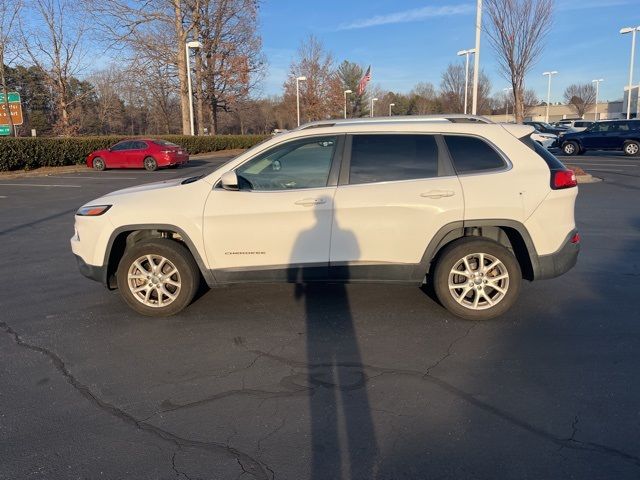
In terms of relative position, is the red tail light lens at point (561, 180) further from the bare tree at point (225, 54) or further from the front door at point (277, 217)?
the bare tree at point (225, 54)

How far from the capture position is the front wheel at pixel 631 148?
80.2ft

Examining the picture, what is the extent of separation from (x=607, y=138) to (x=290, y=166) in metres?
25.7

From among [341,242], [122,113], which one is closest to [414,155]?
[341,242]

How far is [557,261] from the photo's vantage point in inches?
180

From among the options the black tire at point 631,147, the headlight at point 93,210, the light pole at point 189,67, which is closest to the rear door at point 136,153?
the light pole at point 189,67

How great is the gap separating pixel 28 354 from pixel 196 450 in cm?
213

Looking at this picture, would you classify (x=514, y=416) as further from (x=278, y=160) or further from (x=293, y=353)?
(x=278, y=160)

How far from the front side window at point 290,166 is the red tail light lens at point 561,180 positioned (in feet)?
6.64

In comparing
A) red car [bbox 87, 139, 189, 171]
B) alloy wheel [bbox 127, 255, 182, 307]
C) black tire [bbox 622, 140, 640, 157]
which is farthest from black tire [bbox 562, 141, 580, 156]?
alloy wheel [bbox 127, 255, 182, 307]

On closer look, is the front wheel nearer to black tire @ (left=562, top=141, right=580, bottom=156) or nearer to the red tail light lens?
black tire @ (left=562, top=141, right=580, bottom=156)

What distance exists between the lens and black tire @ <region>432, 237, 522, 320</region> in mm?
4543

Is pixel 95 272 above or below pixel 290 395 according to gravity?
above

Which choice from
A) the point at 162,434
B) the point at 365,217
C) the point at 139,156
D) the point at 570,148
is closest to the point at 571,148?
the point at 570,148

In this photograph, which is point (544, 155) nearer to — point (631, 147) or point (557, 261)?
point (557, 261)
